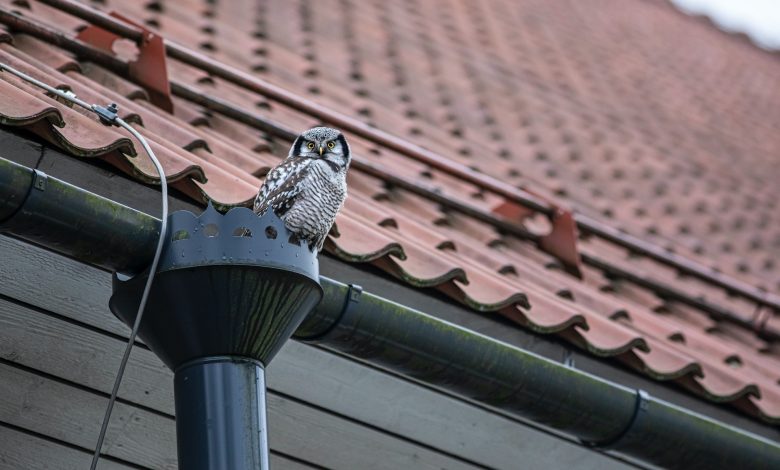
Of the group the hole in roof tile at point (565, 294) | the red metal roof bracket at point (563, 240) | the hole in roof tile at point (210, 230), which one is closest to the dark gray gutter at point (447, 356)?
the hole in roof tile at point (210, 230)

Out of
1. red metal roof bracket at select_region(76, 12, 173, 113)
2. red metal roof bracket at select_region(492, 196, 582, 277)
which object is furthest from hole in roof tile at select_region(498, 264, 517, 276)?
red metal roof bracket at select_region(76, 12, 173, 113)

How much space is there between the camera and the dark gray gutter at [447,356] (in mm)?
2150

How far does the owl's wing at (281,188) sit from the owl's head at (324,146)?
21 cm

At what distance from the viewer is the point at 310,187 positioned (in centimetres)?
276

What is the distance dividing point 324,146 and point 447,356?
801mm

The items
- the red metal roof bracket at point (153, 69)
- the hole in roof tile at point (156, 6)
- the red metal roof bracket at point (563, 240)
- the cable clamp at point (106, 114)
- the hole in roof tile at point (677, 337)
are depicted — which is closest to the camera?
the cable clamp at point (106, 114)

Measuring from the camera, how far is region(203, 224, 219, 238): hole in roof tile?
84.4 inches

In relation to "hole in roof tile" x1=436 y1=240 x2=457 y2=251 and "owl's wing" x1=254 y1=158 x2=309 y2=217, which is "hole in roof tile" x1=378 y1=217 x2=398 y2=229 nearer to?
"hole in roof tile" x1=436 y1=240 x2=457 y2=251

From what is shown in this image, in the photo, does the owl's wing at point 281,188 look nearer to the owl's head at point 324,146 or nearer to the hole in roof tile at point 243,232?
the owl's head at point 324,146

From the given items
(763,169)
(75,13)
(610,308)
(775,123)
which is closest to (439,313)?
(610,308)

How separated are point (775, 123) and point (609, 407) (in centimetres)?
568

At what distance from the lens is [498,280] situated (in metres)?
3.18

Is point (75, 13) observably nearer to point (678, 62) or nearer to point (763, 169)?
point (763, 169)

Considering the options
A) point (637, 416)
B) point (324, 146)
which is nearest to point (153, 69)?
point (324, 146)
